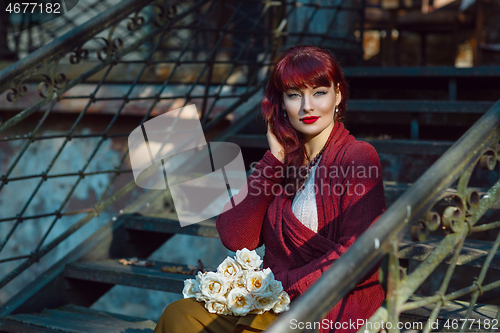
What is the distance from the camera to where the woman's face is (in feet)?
6.29

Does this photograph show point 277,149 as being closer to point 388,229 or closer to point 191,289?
point 191,289

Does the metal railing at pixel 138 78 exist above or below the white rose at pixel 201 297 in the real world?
above

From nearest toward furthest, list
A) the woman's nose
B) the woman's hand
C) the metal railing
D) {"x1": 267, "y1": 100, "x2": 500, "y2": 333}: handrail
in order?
{"x1": 267, "y1": 100, "x2": 500, "y2": 333}: handrail, the woman's nose, the woman's hand, the metal railing

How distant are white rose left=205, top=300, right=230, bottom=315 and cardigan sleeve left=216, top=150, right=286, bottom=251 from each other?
1.13ft

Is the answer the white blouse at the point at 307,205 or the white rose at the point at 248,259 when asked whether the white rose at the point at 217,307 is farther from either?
the white blouse at the point at 307,205

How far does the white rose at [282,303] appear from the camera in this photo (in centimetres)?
171

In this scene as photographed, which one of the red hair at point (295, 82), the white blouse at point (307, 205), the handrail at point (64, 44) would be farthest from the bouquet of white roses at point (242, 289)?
the handrail at point (64, 44)

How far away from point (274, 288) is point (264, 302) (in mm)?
55

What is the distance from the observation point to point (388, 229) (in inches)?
50.1

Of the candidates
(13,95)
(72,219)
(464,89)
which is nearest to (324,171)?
(13,95)

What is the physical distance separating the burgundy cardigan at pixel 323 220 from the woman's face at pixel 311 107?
8 cm

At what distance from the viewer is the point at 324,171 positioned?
1.90m

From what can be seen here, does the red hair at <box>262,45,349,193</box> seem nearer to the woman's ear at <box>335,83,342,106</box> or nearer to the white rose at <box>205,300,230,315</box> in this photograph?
the woman's ear at <box>335,83,342,106</box>

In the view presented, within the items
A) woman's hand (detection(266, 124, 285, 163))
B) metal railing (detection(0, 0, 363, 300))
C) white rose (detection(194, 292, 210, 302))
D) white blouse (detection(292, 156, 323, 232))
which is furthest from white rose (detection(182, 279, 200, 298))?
metal railing (detection(0, 0, 363, 300))
